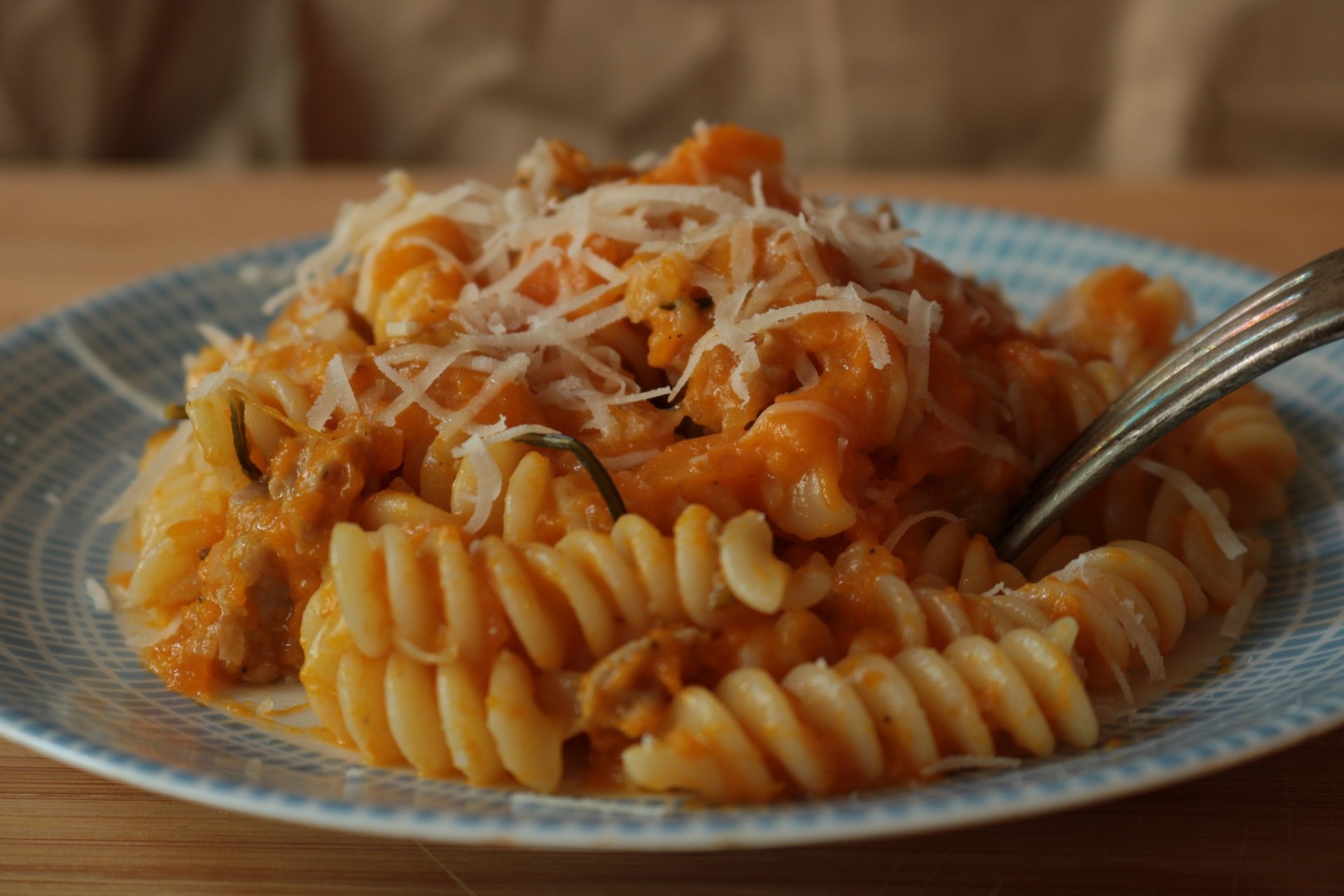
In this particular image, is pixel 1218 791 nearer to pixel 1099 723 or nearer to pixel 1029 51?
pixel 1099 723

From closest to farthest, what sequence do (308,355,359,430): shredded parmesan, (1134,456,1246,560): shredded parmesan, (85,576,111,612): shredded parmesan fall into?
(308,355,359,430): shredded parmesan
(1134,456,1246,560): shredded parmesan
(85,576,111,612): shredded parmesan

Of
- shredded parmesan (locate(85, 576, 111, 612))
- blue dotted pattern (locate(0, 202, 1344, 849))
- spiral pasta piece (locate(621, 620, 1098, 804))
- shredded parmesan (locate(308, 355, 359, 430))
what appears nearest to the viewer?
blue dotted pattern (locate(0, 202, 1344, 849))

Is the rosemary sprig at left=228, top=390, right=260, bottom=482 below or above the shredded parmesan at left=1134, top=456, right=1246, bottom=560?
above

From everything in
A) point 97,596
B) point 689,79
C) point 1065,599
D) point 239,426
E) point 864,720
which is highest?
point 689,79

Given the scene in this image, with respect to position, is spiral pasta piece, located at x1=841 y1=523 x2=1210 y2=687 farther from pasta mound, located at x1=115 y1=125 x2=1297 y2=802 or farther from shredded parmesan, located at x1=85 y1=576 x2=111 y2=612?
shredded parmesan, located at x1=85 y1=576 x2=111 y2=612

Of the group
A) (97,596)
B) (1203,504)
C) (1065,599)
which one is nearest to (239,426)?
(97,596)

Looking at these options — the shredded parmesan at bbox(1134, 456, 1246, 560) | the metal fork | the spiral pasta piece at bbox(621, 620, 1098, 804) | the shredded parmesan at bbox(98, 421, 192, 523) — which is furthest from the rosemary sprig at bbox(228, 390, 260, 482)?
the shredded parmesan at bbox(1134, 456, 1246, 560)

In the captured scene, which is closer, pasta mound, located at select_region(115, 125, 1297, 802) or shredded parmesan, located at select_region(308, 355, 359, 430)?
pasta mound, located at select_region(115, 125, 1297, 802)

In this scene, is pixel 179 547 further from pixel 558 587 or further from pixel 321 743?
pixel 558 587

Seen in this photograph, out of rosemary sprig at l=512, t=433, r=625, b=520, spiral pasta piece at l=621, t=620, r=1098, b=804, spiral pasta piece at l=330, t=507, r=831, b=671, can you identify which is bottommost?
spiral pasta piece at l=621, t=620, r=1098, b=804
